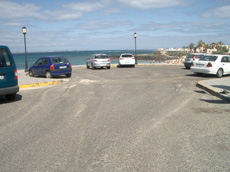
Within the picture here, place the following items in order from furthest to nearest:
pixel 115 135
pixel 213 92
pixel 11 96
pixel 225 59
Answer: pixel 225 59
pixel 213 92
pixel 11 96
pixel 115 135

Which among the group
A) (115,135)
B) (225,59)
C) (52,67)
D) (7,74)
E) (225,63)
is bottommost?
(115,135)

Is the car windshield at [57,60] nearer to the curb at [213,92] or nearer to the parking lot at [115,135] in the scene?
the parking lot at [115,135]

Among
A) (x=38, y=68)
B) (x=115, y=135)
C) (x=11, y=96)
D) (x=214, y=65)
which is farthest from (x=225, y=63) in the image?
(x=115, y=135)

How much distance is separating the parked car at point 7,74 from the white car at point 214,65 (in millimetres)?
11703

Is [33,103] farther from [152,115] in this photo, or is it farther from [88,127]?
[152,115]

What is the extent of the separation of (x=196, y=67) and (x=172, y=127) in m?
11.9

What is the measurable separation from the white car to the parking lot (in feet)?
25.4

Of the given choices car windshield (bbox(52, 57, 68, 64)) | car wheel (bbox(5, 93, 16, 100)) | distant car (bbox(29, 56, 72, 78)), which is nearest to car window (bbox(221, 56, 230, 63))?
distant car (bbox(29, 56, 72, 78))

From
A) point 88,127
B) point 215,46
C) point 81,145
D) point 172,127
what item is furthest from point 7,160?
point 215,46

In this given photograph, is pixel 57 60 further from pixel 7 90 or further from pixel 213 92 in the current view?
pixel 213 92

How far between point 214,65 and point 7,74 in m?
12.4

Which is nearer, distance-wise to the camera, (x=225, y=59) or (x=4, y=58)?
(x=4, y=58)

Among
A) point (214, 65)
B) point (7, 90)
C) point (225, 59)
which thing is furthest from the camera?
point (225, 59)

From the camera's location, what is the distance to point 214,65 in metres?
16.0
